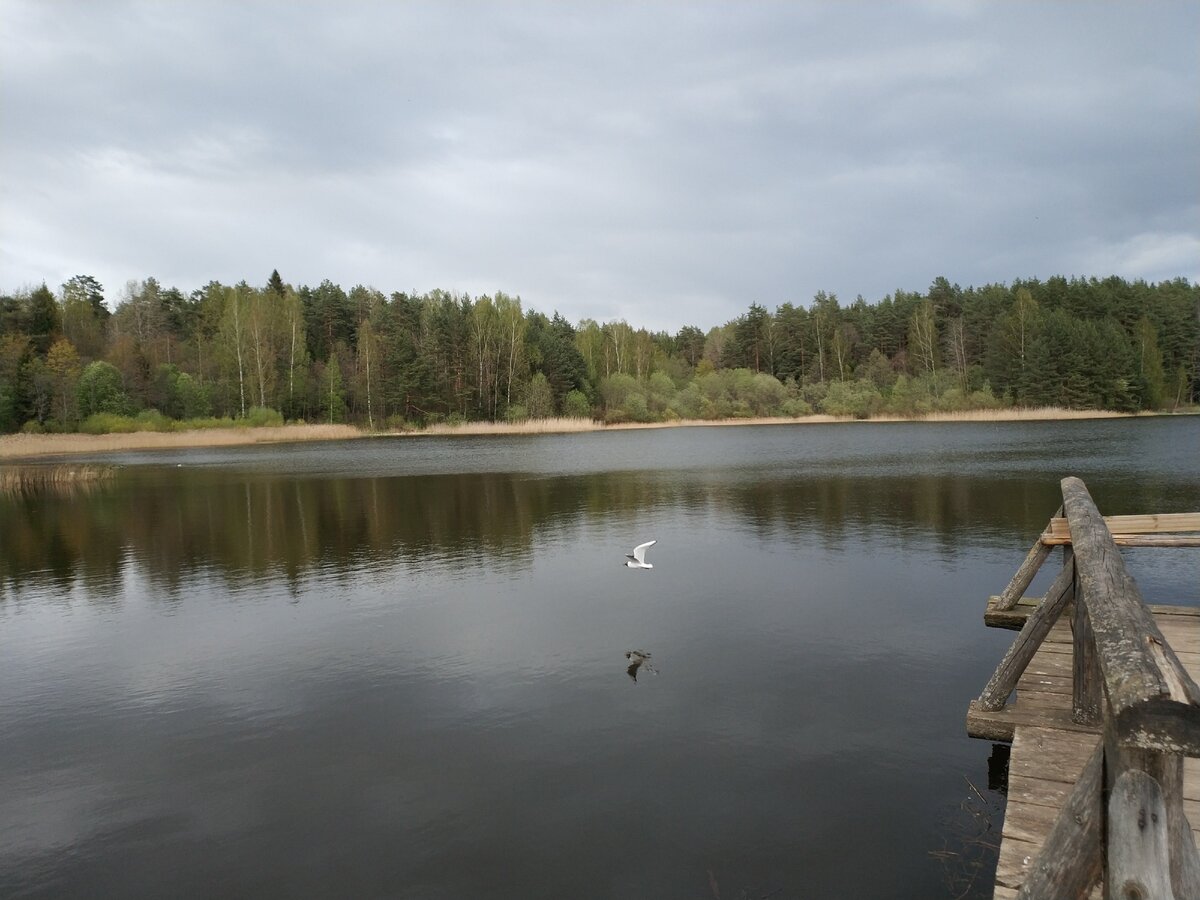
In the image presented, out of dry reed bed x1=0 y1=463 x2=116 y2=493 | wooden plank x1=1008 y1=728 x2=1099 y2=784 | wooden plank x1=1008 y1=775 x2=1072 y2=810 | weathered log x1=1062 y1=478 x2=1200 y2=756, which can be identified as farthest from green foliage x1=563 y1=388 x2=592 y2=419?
weathered log x1=1062 y1=478 x2=1200 y2=756

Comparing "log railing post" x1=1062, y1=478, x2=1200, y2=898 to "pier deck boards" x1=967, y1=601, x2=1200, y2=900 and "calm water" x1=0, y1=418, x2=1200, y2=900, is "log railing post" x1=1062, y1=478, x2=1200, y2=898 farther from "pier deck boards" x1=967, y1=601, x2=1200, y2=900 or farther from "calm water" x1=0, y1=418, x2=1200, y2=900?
"calm water" x1=0, y1=418, x2=1200, y2=900

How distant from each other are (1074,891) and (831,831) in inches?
171

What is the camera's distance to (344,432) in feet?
221

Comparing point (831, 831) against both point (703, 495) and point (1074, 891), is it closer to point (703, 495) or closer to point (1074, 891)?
point (1074, 891)

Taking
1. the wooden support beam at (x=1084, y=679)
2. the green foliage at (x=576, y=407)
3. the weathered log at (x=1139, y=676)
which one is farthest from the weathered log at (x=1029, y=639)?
the green foliage at (x=576, y=407)

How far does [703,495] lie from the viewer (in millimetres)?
25109

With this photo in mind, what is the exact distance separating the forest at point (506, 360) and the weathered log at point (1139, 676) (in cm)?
7073

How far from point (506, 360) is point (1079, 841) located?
77.0 meters

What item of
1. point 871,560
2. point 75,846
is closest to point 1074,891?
point 75,846

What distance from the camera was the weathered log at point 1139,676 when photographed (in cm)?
173

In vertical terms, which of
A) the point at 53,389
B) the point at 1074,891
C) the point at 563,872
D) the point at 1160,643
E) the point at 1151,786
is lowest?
the point at 563,872

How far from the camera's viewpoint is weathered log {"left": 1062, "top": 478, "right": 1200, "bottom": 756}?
1.73 metres

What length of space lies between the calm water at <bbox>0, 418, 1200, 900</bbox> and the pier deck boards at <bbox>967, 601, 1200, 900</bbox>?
696 mm

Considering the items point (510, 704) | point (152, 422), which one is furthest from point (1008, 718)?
point (152, 422)
